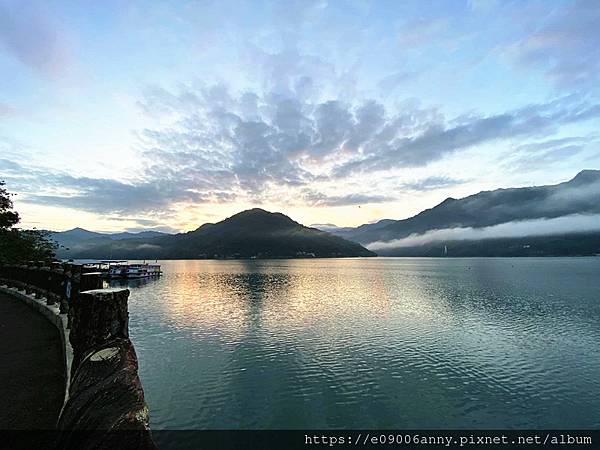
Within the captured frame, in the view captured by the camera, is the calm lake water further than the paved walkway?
Yes

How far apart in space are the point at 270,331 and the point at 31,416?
90.3 feet

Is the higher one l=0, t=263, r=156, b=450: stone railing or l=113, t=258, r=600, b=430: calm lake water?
l=0, t=263, r=156, b=450: stone railing

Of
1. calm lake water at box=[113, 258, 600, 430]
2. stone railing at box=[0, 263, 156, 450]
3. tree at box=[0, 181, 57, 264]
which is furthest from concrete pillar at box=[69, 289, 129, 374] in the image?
tree at box=[0, 181, 57, 264]

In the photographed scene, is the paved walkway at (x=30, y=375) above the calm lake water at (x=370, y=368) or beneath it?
above

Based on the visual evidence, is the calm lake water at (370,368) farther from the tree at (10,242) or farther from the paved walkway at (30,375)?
the tree at (10,242)

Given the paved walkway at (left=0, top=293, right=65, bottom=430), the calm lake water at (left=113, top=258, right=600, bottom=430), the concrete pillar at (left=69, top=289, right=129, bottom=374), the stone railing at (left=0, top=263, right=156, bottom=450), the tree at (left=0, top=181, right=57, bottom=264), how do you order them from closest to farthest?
the stone railing at (left=0, top=263, right=156, bottom=450) → the concrete pillar at (left=69, top=289, right=129, bottom=374) → the paved walkway at (left=0, top=293, right=65, bottom=430) → the calm lake water at (left=113, top=258, right=600, bottom=430) → the tree at (left=0, top=181, right=57, bottom=264)

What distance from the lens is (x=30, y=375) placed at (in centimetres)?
890

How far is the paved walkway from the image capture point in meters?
6.98

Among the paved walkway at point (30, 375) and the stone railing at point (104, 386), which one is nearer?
the stone railing at point (104, 386)

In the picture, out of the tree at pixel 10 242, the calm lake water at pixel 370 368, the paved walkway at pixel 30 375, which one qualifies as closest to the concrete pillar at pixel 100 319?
the paved walkway at pixel 30 375

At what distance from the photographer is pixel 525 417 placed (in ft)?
54.2

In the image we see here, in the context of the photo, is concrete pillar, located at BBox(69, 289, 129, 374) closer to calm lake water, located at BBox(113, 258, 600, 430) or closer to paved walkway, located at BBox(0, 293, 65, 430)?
paved walkway, located at BBox(0, 293, 65, 430)

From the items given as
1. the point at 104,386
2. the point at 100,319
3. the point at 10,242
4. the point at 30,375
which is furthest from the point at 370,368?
the point at 10,242

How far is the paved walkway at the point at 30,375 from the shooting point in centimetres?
698
